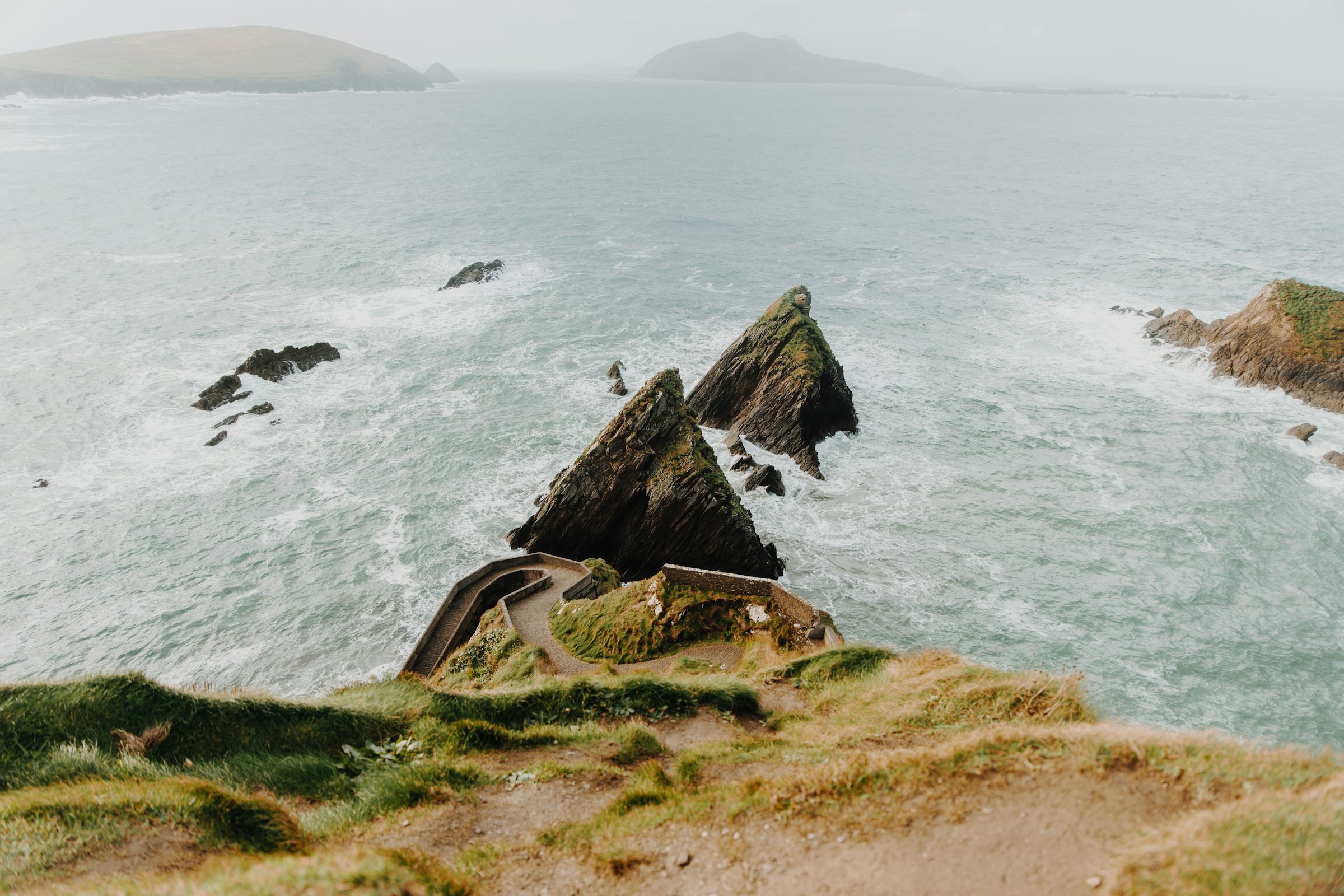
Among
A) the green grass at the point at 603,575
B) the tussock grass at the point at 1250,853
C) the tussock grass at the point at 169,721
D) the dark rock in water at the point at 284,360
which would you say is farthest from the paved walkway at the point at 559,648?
the dark rock in water at the point at 284,360

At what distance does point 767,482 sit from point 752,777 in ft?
84.6

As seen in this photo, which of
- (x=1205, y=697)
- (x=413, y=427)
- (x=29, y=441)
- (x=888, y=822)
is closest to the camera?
(x=888, y=822)

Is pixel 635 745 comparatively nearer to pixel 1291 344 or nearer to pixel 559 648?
pixel 559 648

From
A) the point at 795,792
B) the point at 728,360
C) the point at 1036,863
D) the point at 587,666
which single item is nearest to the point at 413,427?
the point at 728,360

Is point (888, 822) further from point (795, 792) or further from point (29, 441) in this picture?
point (29, 441)

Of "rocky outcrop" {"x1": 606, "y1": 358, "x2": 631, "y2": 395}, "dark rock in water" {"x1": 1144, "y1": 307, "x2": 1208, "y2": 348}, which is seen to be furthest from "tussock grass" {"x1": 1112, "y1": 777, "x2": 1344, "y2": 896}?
"dark rock in water" {"x1": 1144, "y1": 307, "x2": 1208, "y2": 348}

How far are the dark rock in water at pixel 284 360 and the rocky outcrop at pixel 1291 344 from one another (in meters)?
65.7

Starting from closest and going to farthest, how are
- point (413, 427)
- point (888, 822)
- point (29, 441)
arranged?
point (888, 822)
point (29, 441)
point (413, 427)

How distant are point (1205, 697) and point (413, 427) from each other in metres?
42.2

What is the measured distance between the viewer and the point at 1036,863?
27.0 feet

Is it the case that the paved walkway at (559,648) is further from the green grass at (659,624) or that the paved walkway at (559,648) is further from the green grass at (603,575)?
the green grass at (603,575)

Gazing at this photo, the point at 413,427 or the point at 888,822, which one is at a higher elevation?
the point at 888,822

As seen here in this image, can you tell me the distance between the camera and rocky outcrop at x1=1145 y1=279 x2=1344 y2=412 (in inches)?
1736

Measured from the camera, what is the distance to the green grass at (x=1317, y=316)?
1745 inches
